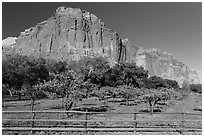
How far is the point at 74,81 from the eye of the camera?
13367 millimetres

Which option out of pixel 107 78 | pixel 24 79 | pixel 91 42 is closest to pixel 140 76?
pixel 107 78

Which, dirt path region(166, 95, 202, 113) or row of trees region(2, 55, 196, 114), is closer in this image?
row of trees region(2, 55, 196, 114)

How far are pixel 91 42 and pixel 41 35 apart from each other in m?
30.0

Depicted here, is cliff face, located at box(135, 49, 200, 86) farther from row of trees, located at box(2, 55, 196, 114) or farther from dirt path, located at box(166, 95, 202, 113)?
dirt path, located at box(166, 95, 202, 113)

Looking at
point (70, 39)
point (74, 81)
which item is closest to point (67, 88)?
point (74, 81)

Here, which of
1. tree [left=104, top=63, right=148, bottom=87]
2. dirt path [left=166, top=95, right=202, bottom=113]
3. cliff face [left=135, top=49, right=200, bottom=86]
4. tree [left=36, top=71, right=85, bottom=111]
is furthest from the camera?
cliff face [left=135, top=49, right=200, bottom=86]

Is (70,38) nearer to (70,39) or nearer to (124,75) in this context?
(70,39)

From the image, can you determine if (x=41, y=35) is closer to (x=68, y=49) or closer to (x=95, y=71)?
(x=68, y=49)

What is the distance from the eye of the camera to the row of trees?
13289 millimetres

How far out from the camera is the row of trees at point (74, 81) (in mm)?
13289

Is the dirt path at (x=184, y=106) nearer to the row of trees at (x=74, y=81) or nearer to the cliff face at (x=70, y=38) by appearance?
the row of trees at (x=74, y=81)

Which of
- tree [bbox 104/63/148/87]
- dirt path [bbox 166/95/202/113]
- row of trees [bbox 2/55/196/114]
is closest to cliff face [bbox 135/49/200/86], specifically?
row of trees [bbox 2/55/196/114]

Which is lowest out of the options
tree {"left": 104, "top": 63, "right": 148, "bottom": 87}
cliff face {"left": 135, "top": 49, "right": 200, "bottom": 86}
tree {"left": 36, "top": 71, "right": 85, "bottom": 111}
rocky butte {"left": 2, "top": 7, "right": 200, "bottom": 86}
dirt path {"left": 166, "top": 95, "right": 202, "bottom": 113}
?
dirt path {"left": 166, "top": 95, "right": 202, "bottom": 113}

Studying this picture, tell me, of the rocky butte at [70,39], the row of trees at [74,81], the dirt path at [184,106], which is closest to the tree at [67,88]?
the row of trees at [74,81]
